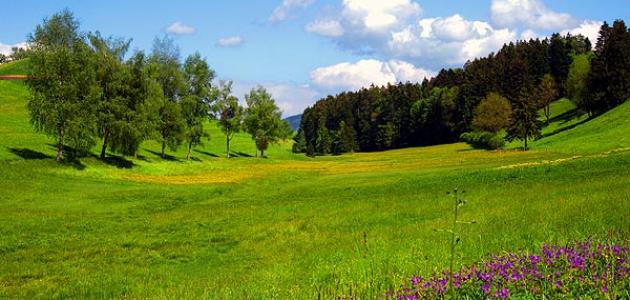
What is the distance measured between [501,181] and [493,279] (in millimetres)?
23467

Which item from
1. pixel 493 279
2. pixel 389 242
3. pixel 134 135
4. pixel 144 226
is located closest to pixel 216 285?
pixel 389 242

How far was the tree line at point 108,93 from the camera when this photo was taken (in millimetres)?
49219

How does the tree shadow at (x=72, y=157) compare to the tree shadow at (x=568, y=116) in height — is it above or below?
below

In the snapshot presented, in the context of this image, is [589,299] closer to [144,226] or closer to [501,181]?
[144,226]

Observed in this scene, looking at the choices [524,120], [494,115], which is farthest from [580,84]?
[524,120]

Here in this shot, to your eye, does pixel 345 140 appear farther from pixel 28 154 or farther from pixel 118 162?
pixel 28 154

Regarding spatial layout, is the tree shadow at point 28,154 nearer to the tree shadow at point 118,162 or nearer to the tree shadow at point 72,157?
the tree shadow at point 72,157

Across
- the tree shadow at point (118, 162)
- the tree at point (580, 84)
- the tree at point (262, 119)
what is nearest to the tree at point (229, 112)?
the tree at point (262, 119)

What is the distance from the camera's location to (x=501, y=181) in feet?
93.8

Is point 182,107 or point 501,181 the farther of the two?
point 182,107

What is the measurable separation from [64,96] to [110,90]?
8.50 m

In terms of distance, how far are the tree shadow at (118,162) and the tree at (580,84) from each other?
8456cm

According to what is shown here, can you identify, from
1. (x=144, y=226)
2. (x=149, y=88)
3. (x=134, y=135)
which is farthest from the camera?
(x=149, y=88)

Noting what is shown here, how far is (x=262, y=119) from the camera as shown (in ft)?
358
